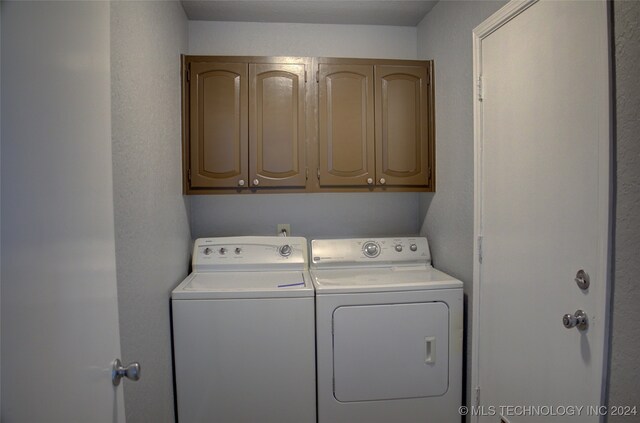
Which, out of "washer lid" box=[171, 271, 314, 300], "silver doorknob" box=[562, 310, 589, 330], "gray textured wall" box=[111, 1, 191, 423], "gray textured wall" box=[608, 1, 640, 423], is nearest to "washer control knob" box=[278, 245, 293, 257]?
"washer lid" box=[171, 271, 314, 300]

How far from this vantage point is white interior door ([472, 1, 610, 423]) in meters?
1.04

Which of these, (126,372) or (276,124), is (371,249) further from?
(126,372)

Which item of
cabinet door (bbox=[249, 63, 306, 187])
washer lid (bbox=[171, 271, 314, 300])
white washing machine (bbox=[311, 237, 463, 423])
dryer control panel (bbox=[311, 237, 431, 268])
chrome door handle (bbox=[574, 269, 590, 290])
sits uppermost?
cabinet door (bbox=[249, 63, 306, 187])

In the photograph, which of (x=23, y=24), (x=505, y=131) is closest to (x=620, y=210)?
(x=505, y=131)

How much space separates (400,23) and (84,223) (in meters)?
A: 2.34

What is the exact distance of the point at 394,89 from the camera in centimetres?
210

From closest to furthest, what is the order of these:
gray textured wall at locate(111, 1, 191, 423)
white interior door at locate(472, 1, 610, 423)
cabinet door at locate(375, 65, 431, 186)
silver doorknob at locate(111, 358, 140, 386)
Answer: silver doorknob at locate(111, 358, 140, 386)
white interior door at locate(472, 1, 610, 423)
gray textured wall at locate(111, 1, 191, 423)
cabinet door at locate(375, 65, 431, 186)

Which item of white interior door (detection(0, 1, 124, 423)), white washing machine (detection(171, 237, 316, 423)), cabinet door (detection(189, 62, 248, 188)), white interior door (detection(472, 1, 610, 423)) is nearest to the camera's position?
white interior door (detection(0, 1, 124, 423))

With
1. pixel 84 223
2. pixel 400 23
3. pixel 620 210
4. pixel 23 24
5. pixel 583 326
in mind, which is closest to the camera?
pixel 23 24

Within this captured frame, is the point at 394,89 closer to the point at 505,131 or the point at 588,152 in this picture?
the point at 505,131

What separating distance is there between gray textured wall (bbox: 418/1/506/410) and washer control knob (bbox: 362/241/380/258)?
14.9 inches

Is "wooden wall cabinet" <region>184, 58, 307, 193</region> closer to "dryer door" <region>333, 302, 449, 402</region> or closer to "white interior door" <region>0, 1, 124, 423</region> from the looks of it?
"dryer door" <region>333, 302, 449, 402</region>

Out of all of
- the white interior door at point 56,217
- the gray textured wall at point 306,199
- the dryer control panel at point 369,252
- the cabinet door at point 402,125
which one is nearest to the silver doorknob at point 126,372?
the white interior door at point 56,217

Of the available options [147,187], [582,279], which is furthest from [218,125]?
[582,279]
